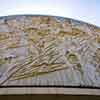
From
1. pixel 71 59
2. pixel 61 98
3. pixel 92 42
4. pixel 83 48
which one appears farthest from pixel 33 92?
pixel 92 42

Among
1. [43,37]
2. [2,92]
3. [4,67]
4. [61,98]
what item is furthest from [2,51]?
[61,98]

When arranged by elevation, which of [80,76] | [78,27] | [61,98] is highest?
[78,27]

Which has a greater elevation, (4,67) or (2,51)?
(2,51)

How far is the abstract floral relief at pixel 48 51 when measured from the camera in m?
3.87

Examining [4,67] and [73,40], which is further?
[73,40]

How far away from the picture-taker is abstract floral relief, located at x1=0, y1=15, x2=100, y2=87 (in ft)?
12.7

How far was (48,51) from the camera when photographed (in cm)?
459

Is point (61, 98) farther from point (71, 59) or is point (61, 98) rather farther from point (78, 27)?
point (78, 27)

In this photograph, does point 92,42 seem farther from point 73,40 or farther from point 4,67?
point 4,67

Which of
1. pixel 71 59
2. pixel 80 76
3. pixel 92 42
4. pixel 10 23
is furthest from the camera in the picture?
pixel 10 23

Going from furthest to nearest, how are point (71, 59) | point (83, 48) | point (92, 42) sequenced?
point (92, 42) < point (83, 48) < point (71, 59)

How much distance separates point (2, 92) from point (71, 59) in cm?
150

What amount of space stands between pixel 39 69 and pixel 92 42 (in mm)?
1591

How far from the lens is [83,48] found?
482cm
